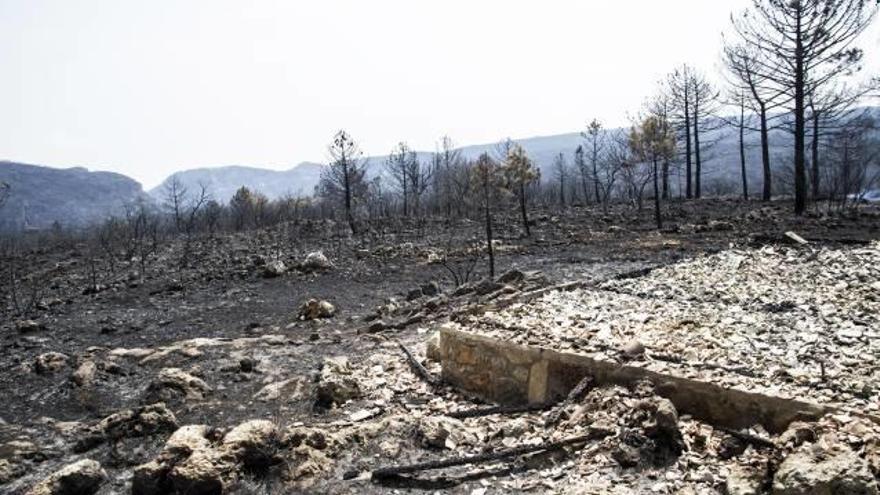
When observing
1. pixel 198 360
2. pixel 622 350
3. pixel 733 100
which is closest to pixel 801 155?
pixel 733 100

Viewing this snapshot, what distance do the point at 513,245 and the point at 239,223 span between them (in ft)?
96.9

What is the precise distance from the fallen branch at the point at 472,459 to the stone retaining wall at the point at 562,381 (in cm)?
91

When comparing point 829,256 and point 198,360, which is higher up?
point 829,256

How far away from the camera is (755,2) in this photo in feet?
66.6

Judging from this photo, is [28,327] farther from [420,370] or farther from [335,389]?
[420,370]

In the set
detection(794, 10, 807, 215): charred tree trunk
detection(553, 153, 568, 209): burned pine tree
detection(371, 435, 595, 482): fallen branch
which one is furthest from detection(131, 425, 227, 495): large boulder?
detection(553, 153, 568, 209): burned pine tree

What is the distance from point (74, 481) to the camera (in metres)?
5.27

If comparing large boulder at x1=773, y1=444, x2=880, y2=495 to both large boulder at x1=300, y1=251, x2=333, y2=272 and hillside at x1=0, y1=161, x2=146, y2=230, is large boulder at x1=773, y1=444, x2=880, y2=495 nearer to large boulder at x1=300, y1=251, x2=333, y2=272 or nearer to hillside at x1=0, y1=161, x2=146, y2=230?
large boulder at x1=300, y1=251, x2=333, y2=272

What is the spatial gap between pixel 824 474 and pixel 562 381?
2852mm

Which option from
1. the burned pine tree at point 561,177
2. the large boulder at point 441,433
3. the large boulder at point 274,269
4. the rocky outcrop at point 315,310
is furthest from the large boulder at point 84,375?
the burned pine tree at point 561,177

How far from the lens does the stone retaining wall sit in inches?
185

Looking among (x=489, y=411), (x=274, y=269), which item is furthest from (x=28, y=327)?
(x=489, y=411)

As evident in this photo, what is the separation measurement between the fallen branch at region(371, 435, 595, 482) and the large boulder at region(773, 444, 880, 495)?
1.57m

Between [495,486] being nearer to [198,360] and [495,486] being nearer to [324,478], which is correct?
[324,478]
